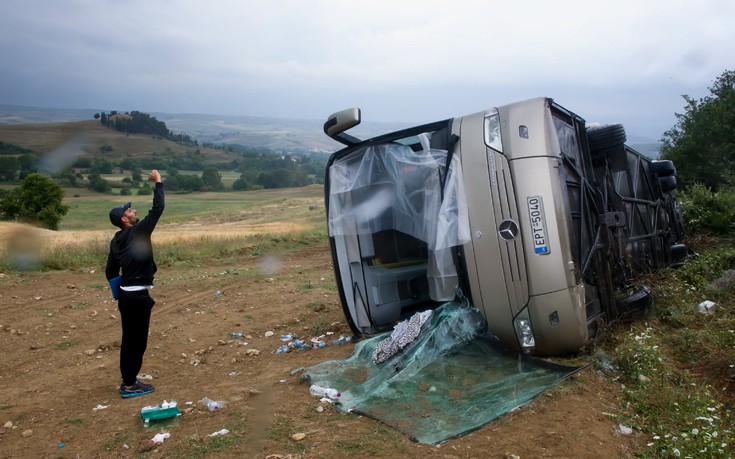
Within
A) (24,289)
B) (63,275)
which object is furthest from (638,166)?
(63,275)

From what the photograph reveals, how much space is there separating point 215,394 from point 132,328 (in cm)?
106

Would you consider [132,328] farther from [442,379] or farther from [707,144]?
[707,144]

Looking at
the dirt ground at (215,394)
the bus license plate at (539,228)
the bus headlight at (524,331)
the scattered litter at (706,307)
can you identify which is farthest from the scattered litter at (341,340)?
the scattered litter at (706,307)

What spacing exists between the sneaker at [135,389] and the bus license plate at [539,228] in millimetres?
3589

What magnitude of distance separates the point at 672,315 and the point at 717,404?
2.01 metres

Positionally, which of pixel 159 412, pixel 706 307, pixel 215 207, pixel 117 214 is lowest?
pixel 706 307

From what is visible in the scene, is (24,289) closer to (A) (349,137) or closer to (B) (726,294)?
(A) (349,137)

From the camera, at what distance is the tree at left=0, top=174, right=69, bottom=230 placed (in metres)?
37.7

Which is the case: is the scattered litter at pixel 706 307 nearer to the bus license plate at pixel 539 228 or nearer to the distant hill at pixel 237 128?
the bus license plate at pixel 539 228

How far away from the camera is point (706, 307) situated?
633cm

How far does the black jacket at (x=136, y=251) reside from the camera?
17.6ft

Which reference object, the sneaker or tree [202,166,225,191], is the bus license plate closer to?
the sneaker

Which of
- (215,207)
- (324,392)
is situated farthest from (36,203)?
(324,392)

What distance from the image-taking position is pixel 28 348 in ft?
24.8
